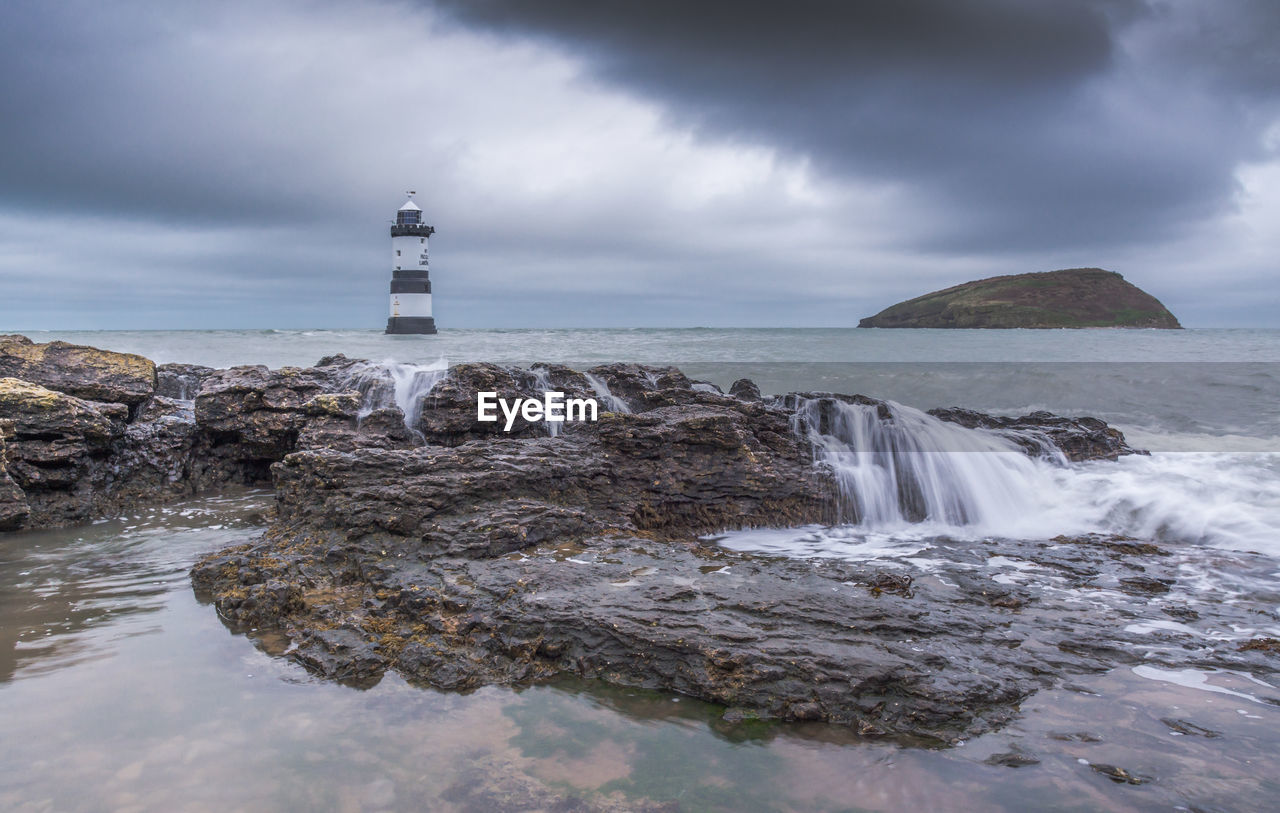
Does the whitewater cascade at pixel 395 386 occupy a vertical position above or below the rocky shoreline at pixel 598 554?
above

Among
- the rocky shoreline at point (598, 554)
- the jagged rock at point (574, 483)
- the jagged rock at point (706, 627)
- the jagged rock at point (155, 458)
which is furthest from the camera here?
the jagged rock at point (155, 458)

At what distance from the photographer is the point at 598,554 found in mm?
4914

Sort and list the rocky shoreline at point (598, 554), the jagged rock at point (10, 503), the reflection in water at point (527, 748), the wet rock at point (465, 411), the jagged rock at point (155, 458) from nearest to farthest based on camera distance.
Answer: the reflection in water at point (527, 748) < the rocky shoreline at point (598, 554) < the jagged rock at point (10, 503) < the jagged rock at point (155, 458) < the wet rock at point (465, 411)

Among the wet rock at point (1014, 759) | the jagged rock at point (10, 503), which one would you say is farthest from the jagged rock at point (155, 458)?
the wet rock at point (1014, 759)

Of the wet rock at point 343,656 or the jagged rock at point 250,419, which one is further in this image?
the jagged rock at point 250,419

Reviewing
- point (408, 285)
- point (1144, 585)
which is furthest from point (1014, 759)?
point (408, 285)

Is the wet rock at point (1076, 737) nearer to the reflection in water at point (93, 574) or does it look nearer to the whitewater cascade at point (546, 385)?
the reflection in water at point (93, 574)

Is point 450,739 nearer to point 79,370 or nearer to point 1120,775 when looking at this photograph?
point 1120,775

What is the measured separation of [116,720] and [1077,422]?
11.4 meters

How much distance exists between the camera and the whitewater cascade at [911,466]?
7227 millimetres

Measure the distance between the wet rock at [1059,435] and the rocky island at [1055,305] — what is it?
196ft

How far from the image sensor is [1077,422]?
1027 cm

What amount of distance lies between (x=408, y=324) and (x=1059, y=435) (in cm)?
3688

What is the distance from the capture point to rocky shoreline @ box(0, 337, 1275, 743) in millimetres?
3639
